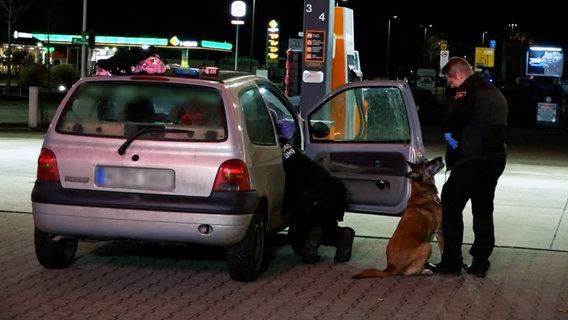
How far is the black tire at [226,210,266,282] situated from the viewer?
272 inches

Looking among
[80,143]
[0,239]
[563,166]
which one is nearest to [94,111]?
[80,143]

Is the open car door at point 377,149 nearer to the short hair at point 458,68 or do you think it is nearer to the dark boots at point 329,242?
the dark boots at point 329,242

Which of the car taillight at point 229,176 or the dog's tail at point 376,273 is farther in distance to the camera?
the dog's tail at point 376,273

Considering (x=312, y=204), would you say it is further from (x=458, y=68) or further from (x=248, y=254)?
(x=458, y=68)

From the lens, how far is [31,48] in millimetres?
77625

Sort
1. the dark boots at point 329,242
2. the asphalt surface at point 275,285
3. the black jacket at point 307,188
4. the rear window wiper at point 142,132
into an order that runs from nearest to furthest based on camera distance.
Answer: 1. the asphalt surface at point 275,285
2. the rear window wiper at point 142,132
3. the black jacket at point 307,188
4. the dark boots at point 329,242

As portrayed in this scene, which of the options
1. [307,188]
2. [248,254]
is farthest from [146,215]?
[307,188]

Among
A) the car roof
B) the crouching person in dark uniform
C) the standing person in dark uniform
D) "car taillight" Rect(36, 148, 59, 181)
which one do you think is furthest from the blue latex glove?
"car taillight" Rect(36, 148, 59, 181)

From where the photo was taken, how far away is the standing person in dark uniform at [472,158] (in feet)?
24.1

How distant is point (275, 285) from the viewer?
7.17m

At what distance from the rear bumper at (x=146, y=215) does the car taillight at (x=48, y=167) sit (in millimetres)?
80

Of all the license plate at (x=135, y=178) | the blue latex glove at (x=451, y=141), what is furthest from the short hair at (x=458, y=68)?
the license plate at (x=135, y=178)

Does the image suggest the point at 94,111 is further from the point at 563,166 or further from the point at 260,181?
the point at 563,166

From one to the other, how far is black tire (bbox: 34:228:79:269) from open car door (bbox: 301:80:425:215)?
2383 mm
